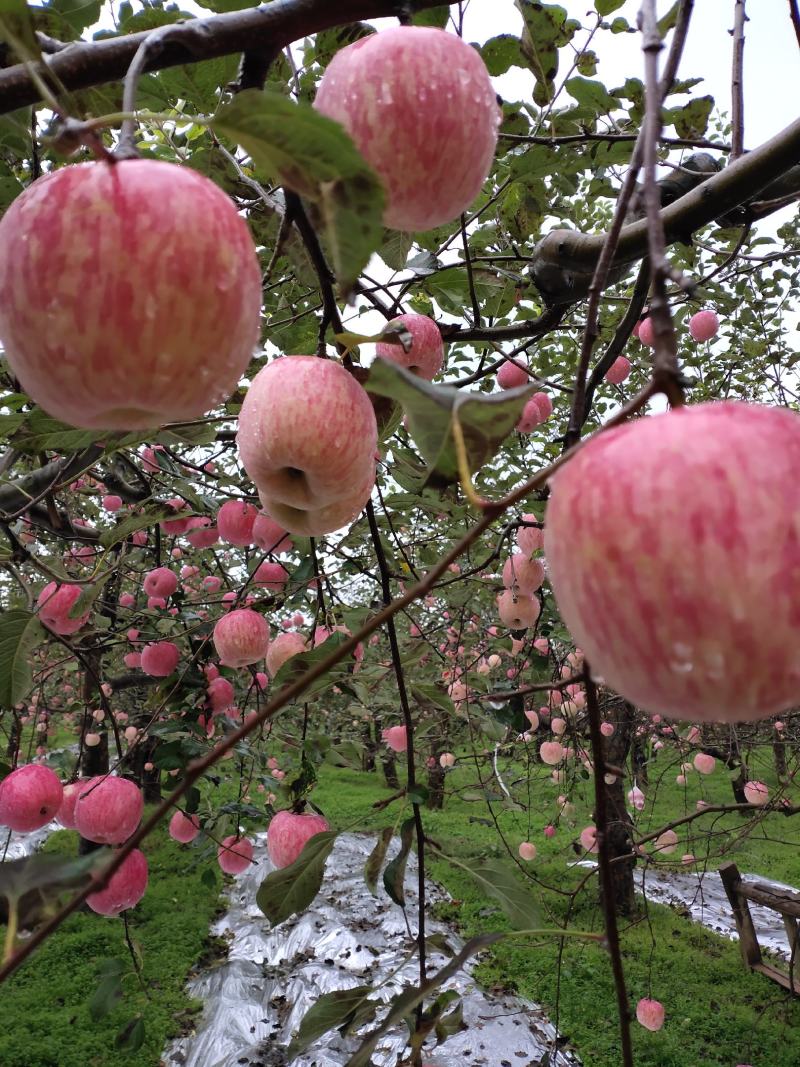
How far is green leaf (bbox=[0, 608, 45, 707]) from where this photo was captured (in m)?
1.48

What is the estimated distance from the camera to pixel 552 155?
1.55m

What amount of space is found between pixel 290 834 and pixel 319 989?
583 cm

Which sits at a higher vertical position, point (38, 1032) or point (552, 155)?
point (552, 155)

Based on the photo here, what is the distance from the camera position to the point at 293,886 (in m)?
1.08

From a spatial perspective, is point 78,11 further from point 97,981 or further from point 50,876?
point 97,981

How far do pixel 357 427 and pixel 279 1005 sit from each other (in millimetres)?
6957

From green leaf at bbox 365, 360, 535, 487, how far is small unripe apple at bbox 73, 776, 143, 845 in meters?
1.64

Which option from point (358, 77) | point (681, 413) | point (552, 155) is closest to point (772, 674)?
point (681, 413)

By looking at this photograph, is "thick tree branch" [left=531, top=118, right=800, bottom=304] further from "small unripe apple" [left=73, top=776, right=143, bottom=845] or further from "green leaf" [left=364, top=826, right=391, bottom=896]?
"small unripe apple" [left=73, top=776, right=143, bottom=845]

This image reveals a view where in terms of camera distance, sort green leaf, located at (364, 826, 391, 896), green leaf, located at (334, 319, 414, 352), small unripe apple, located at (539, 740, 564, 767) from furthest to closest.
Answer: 1. small unripe apple, located at (539, 740, 564, 767)
2. green leaf, located at (364, 826, 391, 896)
3. green leaf, located at (334, 319, 414, 352)

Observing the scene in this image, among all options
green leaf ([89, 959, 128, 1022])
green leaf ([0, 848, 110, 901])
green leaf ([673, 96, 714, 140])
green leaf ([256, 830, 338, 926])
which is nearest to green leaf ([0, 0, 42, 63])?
green leaf ([0, 848, 110, 901])

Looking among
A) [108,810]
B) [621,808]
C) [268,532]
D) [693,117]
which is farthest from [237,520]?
[621,808]

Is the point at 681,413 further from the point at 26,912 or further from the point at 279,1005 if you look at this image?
the point at 279,1005

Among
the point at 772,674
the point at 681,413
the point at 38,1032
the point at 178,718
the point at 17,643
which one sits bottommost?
the point at 38,1032
